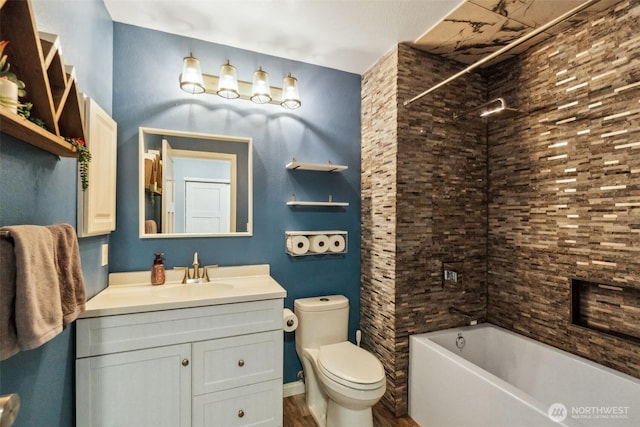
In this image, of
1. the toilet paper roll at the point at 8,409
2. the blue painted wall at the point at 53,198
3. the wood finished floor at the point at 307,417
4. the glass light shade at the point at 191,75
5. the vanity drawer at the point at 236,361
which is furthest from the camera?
the wood finished floor at the point at 307,417

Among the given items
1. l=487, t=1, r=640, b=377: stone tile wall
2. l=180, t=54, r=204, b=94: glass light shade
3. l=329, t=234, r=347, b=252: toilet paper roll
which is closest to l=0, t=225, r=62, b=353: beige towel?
l=180, t=54, r=204, b=94: glass light shade

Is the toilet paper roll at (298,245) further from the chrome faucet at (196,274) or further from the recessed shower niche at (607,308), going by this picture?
the recessed shower niche at (607,308)

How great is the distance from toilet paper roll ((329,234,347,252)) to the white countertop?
0.52 m

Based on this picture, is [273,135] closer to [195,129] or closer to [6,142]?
[195,129]

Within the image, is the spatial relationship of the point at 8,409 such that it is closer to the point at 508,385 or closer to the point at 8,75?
the point at 8,75

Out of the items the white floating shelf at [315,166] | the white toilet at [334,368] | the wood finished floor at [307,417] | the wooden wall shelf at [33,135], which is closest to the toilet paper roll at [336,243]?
the white toilet at [334,368]

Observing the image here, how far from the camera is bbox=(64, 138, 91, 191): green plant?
3.63ft

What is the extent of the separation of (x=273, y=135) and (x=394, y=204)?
100 centimetres

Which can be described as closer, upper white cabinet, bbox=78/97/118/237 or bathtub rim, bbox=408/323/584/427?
bathtub rim, bbox=408/323/584/427

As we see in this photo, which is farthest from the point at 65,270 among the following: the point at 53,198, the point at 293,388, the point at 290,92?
the point at 293,388

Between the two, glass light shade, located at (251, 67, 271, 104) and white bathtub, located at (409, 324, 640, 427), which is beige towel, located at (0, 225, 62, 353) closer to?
glass light shade, located at (251, 67, 271, 104)

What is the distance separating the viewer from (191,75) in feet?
5.77

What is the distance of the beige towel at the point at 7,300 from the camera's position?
0.75 meters

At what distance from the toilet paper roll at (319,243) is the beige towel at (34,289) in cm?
146
